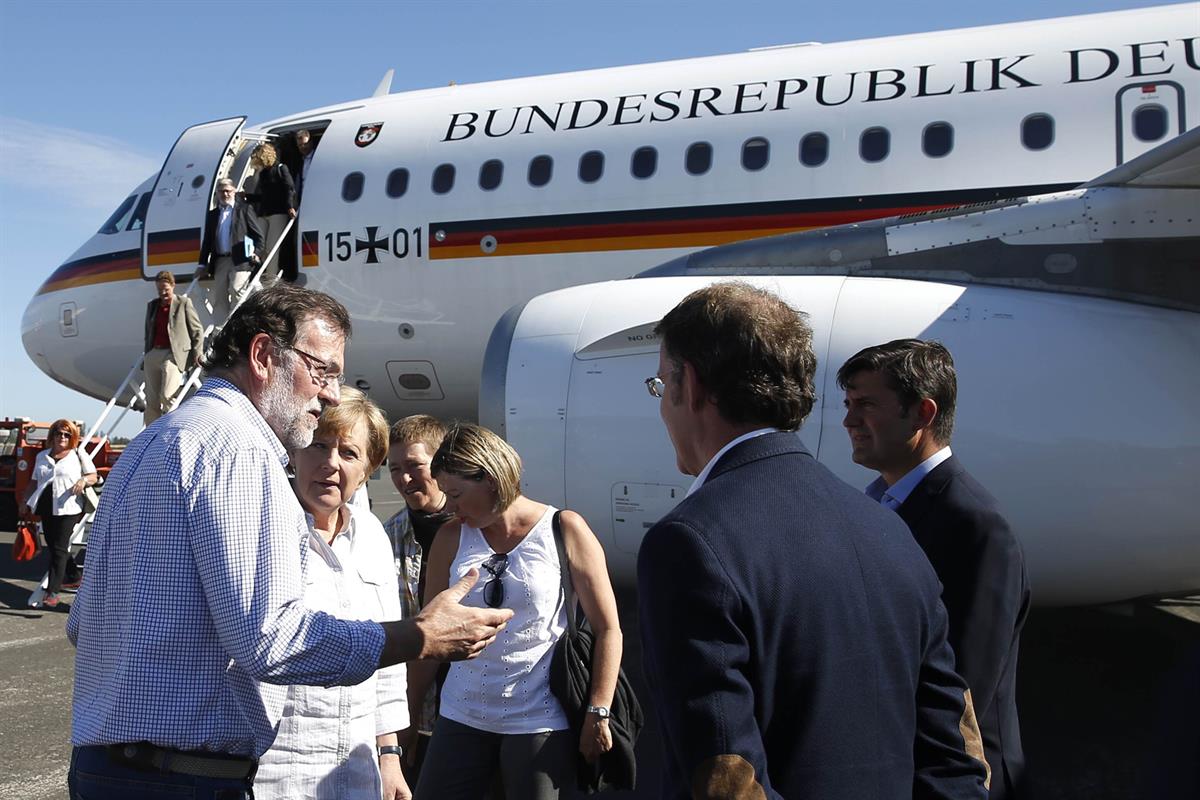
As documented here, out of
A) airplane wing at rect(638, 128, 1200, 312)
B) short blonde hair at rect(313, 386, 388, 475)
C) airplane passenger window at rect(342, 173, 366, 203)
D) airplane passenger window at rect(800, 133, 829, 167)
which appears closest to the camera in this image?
short blonde hair at rect(313, 386, 388, 475)

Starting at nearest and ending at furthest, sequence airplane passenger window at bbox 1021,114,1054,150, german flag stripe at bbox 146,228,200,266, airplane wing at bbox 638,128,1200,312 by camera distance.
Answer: airplane wing at bbox 638,128,1200,312 → airplane passenger window at bbox 1021,114,1054,150 → german flag stripe at bbox 146,228,200,266

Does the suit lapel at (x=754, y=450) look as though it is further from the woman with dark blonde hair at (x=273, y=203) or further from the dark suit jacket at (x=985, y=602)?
the woman with dark blonde hair at (x=273, y=203)

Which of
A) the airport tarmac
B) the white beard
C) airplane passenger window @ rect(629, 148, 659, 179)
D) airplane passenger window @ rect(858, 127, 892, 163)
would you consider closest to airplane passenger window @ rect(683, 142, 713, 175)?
airplane passenger window @ rect(629, 148, 659, 179)

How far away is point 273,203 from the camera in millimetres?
10156

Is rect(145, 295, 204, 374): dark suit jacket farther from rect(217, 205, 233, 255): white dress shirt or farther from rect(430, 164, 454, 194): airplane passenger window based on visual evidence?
rect(430, 164, 454, 194): airplane passenger window

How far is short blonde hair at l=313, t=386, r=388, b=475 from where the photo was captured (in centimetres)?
298

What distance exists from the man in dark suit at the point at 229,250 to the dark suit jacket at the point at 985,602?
859 centimetres

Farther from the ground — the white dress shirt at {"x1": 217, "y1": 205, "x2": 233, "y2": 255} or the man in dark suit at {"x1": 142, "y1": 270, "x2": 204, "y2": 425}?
the white dress shirt at {"x1": 217, "y1": 205, "x2": 233, "y2": 255}

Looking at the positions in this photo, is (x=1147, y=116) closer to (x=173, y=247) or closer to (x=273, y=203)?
(x=273, y=203)

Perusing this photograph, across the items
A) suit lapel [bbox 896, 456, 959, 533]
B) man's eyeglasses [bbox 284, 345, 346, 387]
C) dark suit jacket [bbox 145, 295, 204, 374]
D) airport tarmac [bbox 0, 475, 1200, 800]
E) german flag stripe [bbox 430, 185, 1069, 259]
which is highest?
german flag stripe [bbox 430, 185, 1069, 259]

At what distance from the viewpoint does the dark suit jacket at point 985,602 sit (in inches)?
96.1

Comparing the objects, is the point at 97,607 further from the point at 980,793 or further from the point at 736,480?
the point at 980,793

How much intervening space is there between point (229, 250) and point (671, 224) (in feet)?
14.9

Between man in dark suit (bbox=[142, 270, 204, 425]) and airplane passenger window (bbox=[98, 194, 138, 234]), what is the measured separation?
2269mm
